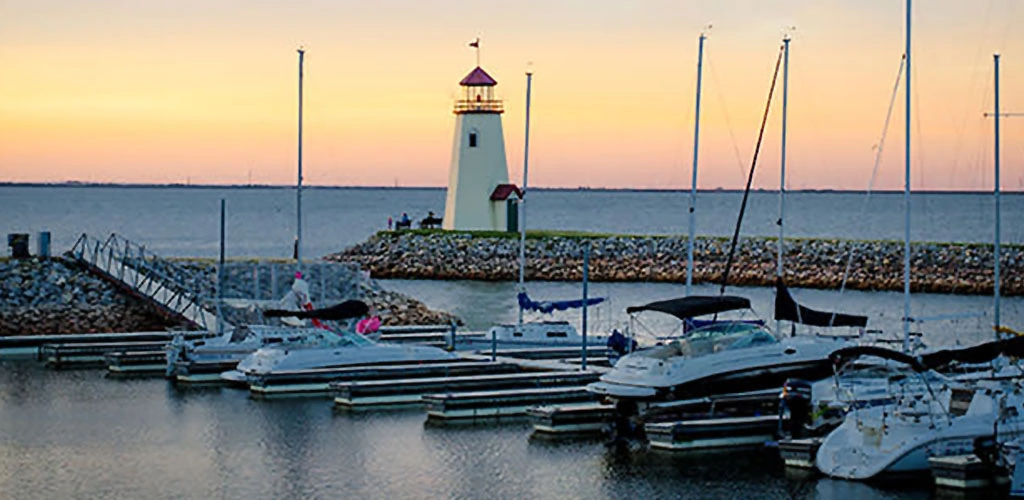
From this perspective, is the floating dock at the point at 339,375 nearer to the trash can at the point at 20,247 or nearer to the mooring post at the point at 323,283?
the mooring post at the point at 323,283

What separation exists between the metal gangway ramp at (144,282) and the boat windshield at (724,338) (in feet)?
53.2

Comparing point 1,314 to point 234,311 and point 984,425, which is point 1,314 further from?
point 984,425

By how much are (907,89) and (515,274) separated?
121 ft

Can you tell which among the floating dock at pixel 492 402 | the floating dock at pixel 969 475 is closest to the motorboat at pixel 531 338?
the floating dock at pixel 492 402

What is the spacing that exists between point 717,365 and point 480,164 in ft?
139

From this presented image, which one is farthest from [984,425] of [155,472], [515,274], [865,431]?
[515,274]

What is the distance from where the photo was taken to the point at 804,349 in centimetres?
2636

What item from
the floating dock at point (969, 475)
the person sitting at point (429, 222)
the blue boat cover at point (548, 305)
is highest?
the person sitting at point (429, 222)

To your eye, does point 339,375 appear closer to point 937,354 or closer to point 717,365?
point 717,365

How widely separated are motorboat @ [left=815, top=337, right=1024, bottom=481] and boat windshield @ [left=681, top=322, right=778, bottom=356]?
155 inches

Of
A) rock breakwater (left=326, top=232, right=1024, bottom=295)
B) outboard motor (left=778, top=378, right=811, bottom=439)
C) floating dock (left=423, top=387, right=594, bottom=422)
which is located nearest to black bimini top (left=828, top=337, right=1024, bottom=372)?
outboard motor (left=778, top=378, right=811, bottom=439)

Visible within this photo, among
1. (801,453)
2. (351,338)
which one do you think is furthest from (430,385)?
(801,453)

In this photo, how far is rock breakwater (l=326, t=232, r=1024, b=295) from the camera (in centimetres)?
6494

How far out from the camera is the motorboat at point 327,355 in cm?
3031
